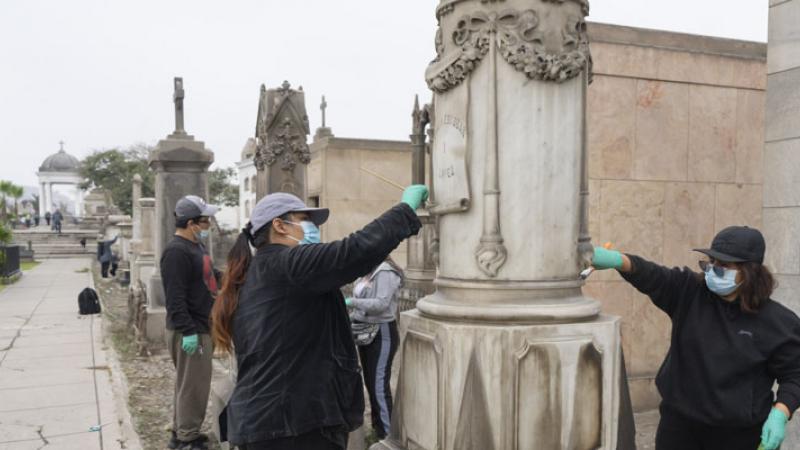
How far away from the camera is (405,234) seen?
2.61m

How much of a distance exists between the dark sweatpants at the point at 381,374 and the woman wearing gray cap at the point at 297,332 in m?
2.57

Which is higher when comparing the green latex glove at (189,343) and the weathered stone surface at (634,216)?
the weathered stone surface at (634,216)

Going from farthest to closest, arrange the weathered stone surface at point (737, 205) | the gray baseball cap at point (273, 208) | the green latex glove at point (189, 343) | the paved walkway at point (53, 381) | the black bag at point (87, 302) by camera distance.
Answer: the black bag at point (87, 302), the weathered stone surface at point (737, 205), the paved walkway at point (53, 381), the green latex glove at point (189, 343), the gray baseball cap at point (273, 208)

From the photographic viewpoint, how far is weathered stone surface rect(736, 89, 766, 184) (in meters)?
6.66

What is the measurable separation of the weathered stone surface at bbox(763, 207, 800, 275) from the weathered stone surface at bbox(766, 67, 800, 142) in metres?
0.53

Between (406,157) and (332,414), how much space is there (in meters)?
11.7

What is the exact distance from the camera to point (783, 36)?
445 cm

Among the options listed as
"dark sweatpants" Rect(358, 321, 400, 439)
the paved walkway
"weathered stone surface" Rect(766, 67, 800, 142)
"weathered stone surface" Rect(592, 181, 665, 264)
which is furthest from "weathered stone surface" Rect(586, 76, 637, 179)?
the paved walkway

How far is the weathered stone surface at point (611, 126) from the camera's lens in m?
6.11

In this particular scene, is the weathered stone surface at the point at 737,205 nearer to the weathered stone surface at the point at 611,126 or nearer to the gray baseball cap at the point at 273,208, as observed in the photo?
the weathered stone surface at the point at 611,126

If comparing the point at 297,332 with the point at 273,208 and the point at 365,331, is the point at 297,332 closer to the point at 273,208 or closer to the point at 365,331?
the point at 273,208

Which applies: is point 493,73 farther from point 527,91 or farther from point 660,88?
point 660,88

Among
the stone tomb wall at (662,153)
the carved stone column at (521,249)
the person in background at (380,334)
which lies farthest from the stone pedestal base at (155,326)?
the carved stone column at (521,249)

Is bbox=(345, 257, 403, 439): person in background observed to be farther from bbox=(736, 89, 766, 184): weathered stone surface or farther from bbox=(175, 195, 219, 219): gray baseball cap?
bbox=(736, 89, 766, 184): weathered stone surface
